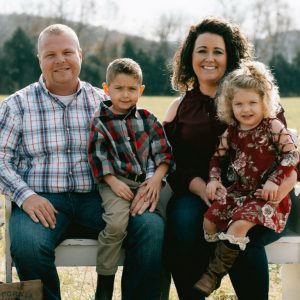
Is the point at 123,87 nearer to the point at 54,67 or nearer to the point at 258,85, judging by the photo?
the point at 54,67

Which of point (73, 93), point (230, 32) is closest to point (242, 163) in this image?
point (230, 32)

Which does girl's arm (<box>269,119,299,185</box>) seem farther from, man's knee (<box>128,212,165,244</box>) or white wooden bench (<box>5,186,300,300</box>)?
man's knee (<box>128,212,165,244</box>)

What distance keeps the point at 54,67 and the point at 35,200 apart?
820 millimetres

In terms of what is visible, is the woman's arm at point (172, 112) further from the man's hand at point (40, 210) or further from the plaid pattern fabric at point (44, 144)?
the man's hand at point (40, 210)

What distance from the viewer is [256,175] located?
3.17m

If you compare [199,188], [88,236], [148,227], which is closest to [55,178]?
[88,236]

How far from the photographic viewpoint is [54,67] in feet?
11.5

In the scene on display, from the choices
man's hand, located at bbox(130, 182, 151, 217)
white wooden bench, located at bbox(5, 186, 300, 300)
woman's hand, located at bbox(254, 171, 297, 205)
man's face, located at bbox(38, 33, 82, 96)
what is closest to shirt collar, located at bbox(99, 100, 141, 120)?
man's face, located at bbox(38, 33, 82, 96)

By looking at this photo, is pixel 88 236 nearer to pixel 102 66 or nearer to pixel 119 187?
pixel 119 187

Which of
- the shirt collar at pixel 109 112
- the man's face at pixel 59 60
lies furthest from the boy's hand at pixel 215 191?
the man's face at pixel 59 60

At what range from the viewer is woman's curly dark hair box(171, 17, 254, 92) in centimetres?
365

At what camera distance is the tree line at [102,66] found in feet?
156

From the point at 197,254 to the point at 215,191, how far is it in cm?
36

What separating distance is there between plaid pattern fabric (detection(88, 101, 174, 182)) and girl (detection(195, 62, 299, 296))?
0.36 metres
